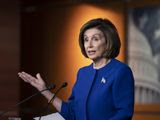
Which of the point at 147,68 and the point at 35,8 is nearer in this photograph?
the point at 147,68

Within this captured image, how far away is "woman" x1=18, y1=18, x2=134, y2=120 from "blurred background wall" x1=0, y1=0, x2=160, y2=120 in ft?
12.7

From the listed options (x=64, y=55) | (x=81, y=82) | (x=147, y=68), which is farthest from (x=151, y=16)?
(x=81, y=82)

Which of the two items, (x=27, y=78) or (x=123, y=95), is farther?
(x=27, y=78)

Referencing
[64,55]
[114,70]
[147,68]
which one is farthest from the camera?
[64,55]

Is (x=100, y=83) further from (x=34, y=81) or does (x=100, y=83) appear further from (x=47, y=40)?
(x=47, y=40)

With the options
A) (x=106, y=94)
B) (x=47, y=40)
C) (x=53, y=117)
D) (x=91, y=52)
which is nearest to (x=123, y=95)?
(x=106, y=94)

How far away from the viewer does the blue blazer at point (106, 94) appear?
2422 mm

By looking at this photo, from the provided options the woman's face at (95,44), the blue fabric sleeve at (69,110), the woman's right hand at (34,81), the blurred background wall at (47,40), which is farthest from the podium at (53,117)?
the blurred background wall at (47,40)

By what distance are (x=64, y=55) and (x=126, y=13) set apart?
1129 mm

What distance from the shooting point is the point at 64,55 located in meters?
7.11

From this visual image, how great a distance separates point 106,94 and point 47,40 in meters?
4.84

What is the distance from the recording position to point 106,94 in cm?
246

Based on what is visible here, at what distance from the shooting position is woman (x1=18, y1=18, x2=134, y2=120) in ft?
7.98

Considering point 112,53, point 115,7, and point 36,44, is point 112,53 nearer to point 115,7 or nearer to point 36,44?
point 115,7
